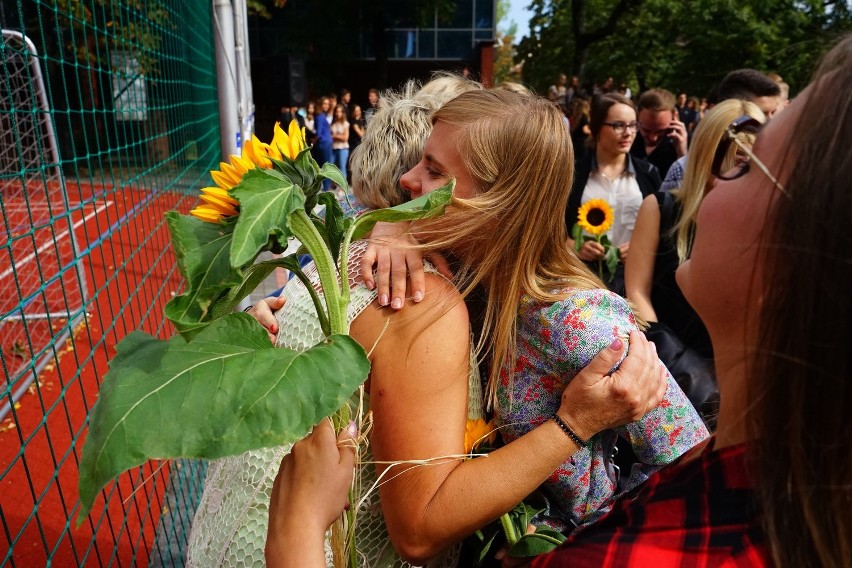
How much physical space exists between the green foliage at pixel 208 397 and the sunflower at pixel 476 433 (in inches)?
25.1

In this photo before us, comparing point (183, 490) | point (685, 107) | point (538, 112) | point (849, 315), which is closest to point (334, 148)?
point (685, 107)

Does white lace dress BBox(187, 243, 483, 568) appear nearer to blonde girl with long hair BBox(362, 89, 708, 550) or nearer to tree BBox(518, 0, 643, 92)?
blonde girl with long hair BBox(362, 89, 708, 550)

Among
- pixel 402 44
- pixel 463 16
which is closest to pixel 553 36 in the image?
pixel 463 16

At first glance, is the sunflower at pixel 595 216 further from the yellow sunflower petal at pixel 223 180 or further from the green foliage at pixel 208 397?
the green foliage at pixel 208 397

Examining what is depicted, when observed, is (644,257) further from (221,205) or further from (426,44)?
(426,44)

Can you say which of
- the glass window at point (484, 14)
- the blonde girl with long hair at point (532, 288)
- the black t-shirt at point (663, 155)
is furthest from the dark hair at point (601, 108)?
the glass window at point (484, 14)

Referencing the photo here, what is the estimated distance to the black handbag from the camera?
7.23ft

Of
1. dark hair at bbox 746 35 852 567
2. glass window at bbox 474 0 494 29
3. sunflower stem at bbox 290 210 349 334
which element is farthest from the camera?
glass window at bbox 474 0 494 29

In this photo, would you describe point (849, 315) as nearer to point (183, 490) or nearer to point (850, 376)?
point (850, 376)

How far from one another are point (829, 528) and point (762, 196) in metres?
0.38

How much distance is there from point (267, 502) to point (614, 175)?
132 inches

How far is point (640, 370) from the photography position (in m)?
1.33

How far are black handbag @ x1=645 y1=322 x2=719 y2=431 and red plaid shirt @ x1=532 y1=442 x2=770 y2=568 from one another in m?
1.33

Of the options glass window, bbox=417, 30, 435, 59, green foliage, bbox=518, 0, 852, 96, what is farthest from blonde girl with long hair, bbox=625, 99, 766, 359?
glass window, bbox=417, 30, 435, 59
